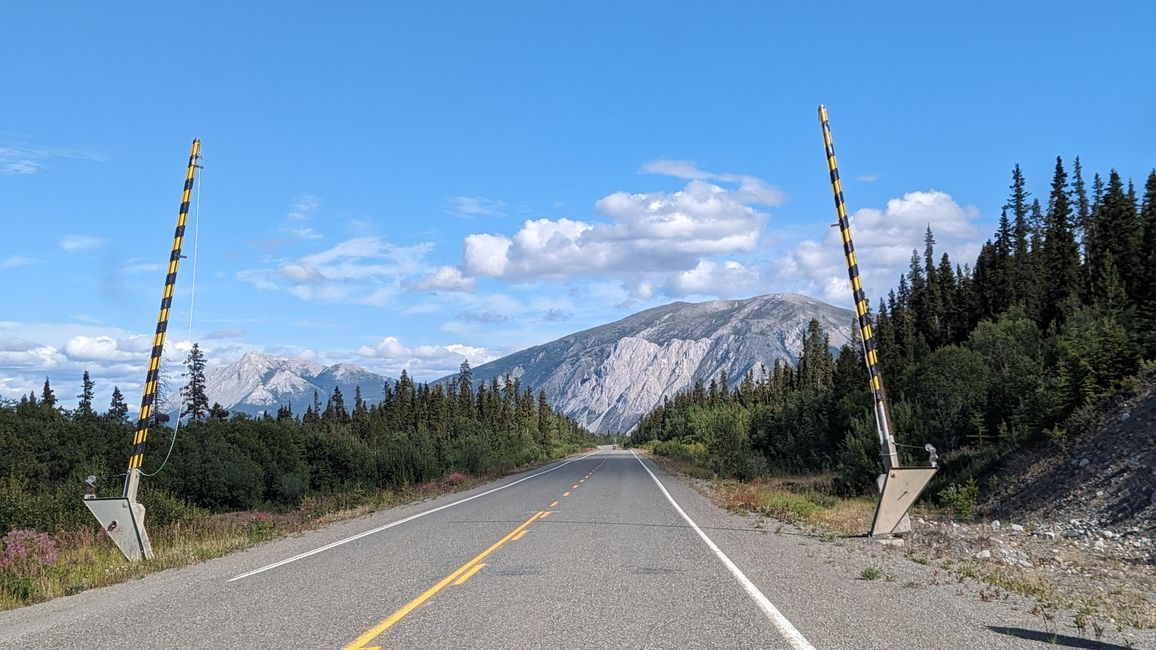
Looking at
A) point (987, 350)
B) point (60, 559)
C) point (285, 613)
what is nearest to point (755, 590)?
point (285, 613)

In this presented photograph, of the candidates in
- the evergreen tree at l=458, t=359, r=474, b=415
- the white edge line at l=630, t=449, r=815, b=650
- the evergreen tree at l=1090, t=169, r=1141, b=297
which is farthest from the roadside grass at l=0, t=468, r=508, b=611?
the evergreen tree at l=458, t=359, r=474, b=415

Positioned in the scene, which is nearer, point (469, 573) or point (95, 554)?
point (469, 573)

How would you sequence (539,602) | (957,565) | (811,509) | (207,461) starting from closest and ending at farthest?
(539,602) < (957,565) < (811,509) < (207,461)

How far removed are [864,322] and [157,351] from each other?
13.8 metres

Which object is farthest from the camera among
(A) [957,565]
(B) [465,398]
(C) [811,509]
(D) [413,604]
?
(B) [465,398]

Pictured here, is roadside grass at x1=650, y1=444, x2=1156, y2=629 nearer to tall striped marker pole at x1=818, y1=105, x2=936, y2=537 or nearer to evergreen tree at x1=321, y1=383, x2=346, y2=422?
tall striped marker pole at x1=818, y1=105, x2=936, y2=537

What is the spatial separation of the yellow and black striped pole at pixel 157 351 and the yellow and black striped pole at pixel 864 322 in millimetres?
13364

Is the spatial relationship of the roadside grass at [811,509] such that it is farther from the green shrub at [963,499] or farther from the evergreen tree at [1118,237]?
the evergreen tree at [1118,237]

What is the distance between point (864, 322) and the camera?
16125 mm

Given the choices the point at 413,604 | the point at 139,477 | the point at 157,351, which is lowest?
the point at 413,604

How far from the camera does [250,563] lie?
12625 mm

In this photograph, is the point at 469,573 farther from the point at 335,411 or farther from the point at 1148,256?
the point at 335,411

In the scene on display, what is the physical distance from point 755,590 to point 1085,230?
9048 cm

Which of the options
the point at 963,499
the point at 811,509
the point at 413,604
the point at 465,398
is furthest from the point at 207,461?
the point at 465,398
